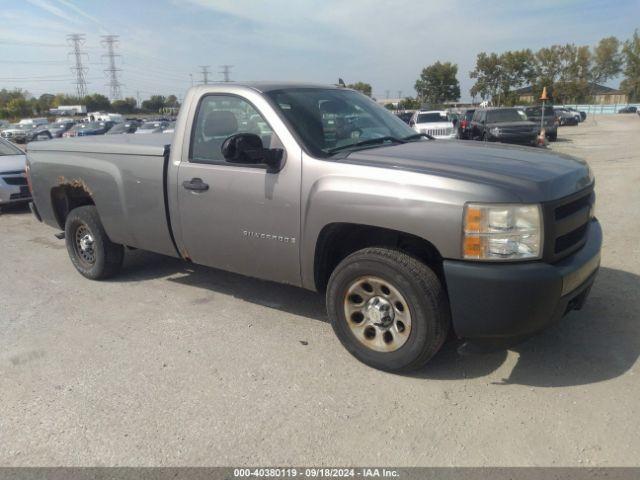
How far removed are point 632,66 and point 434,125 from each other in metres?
80.5

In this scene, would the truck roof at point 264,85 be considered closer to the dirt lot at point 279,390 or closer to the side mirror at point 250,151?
the side mirror at point 250,151

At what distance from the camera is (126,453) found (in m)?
2.86

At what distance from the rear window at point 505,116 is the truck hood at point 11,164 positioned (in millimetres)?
16470

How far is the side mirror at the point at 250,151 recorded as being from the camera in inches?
146

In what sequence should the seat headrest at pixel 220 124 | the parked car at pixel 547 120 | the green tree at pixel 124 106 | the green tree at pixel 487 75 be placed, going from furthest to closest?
the green tree at pixel 124 106 < the green tree at pixel 487 75 < the parked car at pixel 547 120 < the seat headrest at pixel 220 124

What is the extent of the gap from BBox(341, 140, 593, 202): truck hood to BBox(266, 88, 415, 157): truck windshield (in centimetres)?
27

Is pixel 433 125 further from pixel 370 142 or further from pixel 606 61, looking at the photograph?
pixel 606 61

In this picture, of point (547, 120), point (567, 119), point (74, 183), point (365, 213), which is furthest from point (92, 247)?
point (567, 119)

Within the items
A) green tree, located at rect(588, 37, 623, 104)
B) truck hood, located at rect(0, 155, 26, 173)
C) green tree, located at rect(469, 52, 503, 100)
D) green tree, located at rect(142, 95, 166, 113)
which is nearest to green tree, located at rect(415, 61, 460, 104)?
green tree, located at rect(469, 52, 503, 100)

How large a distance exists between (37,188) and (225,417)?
415cm

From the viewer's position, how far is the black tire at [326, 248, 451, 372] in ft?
10.7

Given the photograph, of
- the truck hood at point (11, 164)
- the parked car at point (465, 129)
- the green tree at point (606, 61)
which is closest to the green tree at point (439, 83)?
the green tree at point (606, 61)

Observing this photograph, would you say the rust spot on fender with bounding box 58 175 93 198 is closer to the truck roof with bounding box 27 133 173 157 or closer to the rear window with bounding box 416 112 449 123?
the truck roof with bounding box 27 133 173 157

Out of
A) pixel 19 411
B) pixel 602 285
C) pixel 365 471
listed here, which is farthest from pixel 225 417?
pixel 602 285
